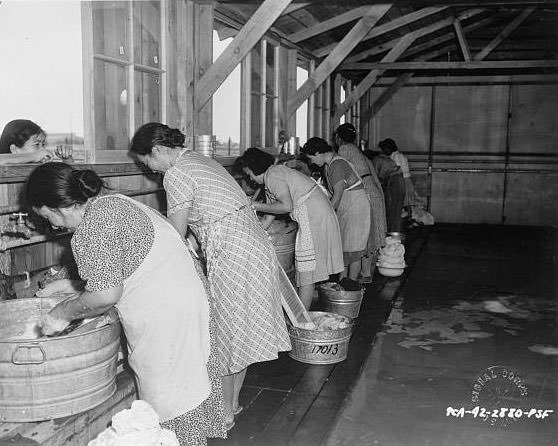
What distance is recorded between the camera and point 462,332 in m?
5.02

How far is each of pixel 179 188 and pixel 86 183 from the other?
2.58 ft

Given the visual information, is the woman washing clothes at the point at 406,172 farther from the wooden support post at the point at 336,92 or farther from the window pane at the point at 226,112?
the window pane at the point at 226,112

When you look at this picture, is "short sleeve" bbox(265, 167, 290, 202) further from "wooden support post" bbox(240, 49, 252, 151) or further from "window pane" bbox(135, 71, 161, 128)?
"wooden support post" bbox(240, 49, 252, 151)

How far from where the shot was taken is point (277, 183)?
4.15m

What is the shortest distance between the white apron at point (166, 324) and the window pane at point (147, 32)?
2.20m

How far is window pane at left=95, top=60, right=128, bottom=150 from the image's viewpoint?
3711mm

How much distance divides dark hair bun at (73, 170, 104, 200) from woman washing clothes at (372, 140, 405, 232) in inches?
288

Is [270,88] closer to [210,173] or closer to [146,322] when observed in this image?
[210,173]

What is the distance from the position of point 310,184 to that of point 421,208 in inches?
317

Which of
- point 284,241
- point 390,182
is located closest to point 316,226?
point 284,241

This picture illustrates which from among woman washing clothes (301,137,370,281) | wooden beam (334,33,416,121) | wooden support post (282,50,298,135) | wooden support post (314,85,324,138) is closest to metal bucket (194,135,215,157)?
woman washing clothes (301,137,370,281)

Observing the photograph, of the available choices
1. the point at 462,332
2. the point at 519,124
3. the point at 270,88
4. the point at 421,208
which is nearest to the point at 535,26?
the point at 519,124

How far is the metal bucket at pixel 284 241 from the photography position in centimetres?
477

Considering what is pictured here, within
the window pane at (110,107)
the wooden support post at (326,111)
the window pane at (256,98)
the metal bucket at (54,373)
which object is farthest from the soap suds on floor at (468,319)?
the wooden support post at (326,111)
